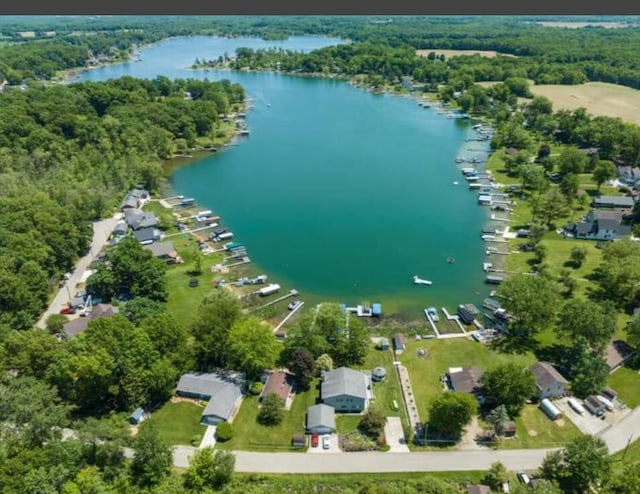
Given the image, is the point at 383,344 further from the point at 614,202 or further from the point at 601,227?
the point at 614,202

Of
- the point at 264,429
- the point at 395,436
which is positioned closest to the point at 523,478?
the point at 395,436

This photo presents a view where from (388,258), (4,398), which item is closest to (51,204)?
(4,398)

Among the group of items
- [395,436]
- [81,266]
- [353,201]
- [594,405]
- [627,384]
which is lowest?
[353,201]

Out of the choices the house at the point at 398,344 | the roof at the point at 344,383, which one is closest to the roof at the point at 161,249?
the roof at the point at 344,383

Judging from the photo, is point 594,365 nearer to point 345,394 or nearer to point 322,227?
point 345,394

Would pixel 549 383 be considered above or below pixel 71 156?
above

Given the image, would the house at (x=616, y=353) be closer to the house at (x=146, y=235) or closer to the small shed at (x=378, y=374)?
the small shed at (x=378, y=374)

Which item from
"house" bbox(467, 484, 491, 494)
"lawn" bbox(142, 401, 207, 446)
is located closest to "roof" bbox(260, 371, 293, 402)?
"lawn" bbox(142, 401, 207, 446)
